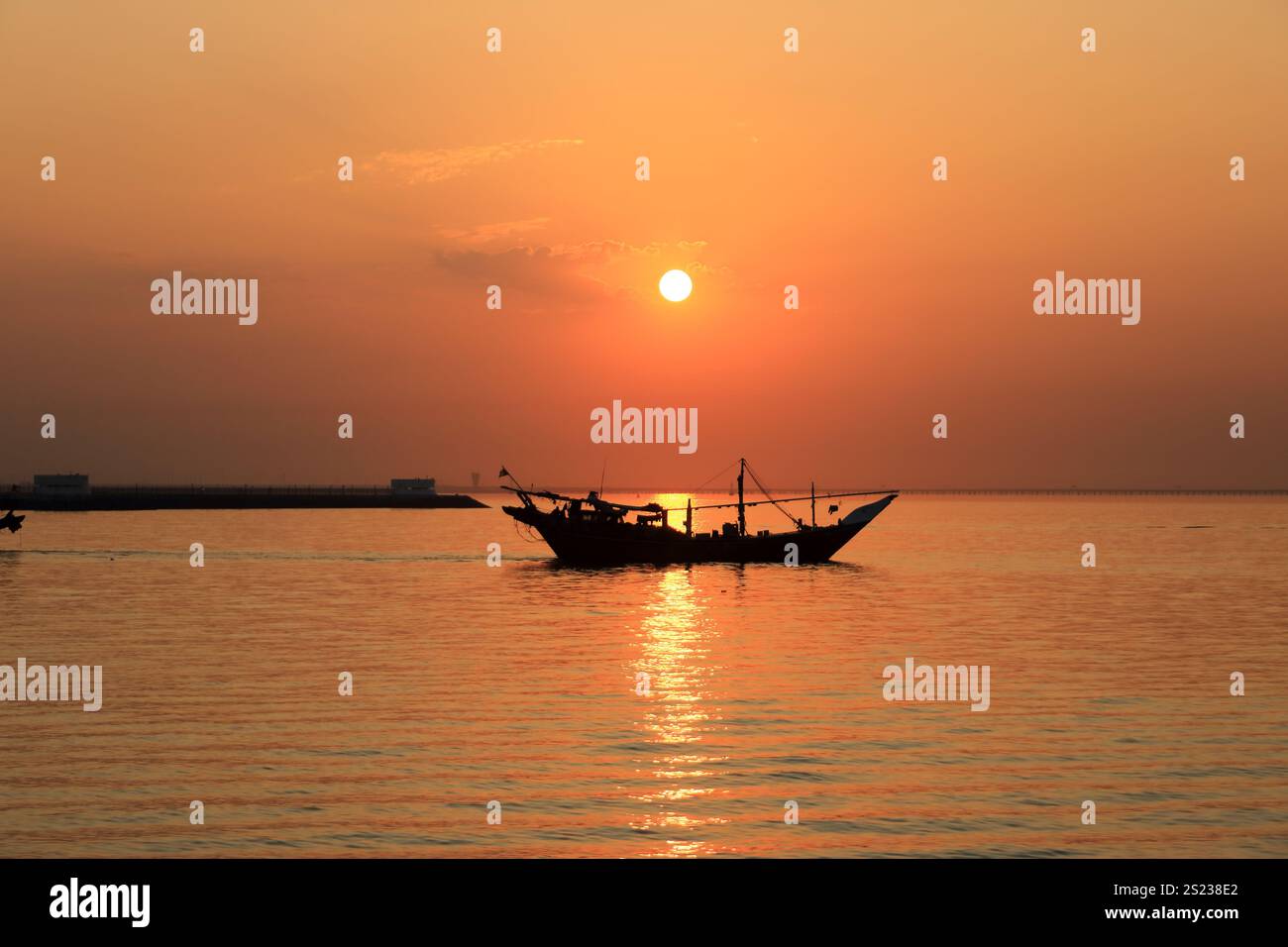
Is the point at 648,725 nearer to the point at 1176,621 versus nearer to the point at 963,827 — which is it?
the point at 963,827

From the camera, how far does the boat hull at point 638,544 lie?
292 feet

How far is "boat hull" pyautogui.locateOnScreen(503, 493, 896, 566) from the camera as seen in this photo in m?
89.0

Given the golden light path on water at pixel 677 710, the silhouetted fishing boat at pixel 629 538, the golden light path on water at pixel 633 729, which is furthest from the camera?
the silhouetted fishing boat at pixel 629 538

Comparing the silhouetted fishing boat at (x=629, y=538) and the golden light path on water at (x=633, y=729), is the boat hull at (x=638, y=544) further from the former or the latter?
the golden light path on water at (x=633, y=729)

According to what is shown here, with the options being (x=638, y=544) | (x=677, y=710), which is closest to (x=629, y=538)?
(x=638, y=544)

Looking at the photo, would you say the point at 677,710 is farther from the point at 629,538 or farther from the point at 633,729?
the point at 629,538

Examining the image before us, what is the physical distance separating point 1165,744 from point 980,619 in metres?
31.6

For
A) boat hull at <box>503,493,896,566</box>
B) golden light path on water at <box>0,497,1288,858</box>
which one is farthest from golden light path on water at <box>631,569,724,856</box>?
boat hull at <box>503,493,896,566</box>

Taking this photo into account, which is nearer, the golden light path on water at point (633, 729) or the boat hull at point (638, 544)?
the golden light path on water at point (633, 729)

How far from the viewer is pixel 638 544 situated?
89.2 metres

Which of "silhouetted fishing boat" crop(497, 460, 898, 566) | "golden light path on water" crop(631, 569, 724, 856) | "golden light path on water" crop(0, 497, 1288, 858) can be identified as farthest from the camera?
"silhouetted fishing boat" crop(497, 460, 898, 566)

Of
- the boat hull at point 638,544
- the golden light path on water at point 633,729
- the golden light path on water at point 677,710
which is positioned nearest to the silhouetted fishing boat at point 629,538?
the boat hull at point 638,544

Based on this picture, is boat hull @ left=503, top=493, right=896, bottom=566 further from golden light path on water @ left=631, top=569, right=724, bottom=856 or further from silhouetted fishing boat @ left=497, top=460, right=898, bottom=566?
golden light path on water @ left=631, top=569, right=724, bottom=856

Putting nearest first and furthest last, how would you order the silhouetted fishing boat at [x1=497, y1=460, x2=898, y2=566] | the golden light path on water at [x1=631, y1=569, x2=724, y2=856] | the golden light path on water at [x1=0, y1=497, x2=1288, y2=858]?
the golden light path on water at [x1=0, y1=497, x2=1288, y2=858] < the golden light path on water at [x1=631, y1=569, x2=724, y2=856] < the silhouetted fishing boat at [x1=497, y1=460, x2=898, y2=566]
